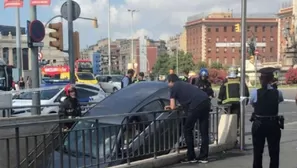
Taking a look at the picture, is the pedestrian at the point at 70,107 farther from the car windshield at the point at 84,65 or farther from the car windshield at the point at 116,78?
the car windshield at the point at 84,65

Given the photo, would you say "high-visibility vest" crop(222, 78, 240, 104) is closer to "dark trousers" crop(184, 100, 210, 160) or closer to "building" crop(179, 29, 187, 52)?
"dark trousers" crop(184, 100, 210, 160)

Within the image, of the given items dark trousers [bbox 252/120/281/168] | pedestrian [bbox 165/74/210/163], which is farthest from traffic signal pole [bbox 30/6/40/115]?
dark trousers [bbox 252/120/281/168]

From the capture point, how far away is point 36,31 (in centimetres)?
1199

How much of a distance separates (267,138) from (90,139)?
2.66m

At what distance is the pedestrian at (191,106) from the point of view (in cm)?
852

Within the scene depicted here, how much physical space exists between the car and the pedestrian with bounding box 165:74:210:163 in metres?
0.37

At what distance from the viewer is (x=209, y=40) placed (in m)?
156

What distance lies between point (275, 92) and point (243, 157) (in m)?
2.76

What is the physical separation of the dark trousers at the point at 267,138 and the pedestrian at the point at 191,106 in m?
1.74

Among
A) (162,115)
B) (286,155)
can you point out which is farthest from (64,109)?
(286,155)

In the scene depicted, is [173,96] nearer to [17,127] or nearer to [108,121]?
[108,121]

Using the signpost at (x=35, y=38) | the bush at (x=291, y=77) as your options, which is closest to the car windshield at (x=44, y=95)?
the signpost at (x=35, y=38)

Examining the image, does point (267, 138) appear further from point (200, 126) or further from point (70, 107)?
point (70, 107)

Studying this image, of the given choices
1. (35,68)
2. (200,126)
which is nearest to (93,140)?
(200,126)
